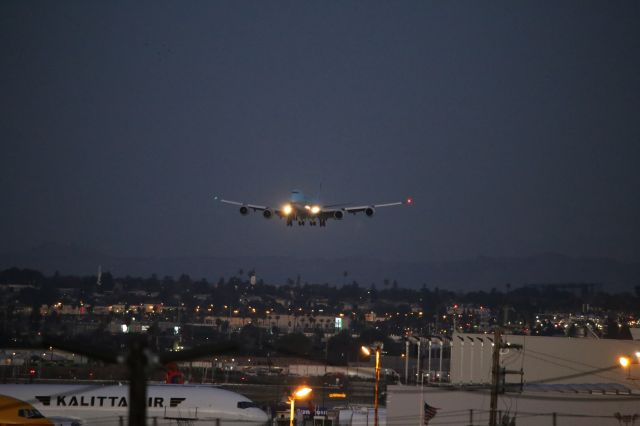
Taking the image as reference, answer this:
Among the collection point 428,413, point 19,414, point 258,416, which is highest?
point 428,413

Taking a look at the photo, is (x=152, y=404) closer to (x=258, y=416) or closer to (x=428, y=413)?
(x=258, y=416)

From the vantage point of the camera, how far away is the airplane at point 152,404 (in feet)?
127

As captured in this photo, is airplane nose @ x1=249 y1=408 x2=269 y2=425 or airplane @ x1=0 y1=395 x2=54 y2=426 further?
airplane nose @ x1=249 y1=408 x2=269 y2=425

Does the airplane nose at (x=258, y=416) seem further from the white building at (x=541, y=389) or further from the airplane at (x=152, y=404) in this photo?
the white building at (x=541, y=389)

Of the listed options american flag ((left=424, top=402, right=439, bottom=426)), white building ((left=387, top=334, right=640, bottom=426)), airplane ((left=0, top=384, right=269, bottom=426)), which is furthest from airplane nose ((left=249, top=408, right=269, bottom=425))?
american flag ((left=424, top=402, right=439, bottom=426))

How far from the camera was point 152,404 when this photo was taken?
38500mm

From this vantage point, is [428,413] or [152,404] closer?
[428,413]

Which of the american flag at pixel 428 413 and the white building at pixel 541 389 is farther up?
the white building at pixel 541 389

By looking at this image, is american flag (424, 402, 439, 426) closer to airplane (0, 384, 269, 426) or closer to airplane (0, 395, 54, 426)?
airplane (0, 384, 269, 426)

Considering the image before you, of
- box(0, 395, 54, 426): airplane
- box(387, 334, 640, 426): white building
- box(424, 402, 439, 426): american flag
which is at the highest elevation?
box(387, 334, 640, 426): white building

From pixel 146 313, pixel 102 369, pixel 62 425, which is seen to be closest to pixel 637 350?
pixel 62 425

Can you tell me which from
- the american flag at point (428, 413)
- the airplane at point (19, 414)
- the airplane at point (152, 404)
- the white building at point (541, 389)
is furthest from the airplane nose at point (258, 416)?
the airplane at point (19, 414)

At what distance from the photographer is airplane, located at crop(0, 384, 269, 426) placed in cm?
3881

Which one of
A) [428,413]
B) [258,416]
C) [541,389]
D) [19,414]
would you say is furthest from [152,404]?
[541,389]
